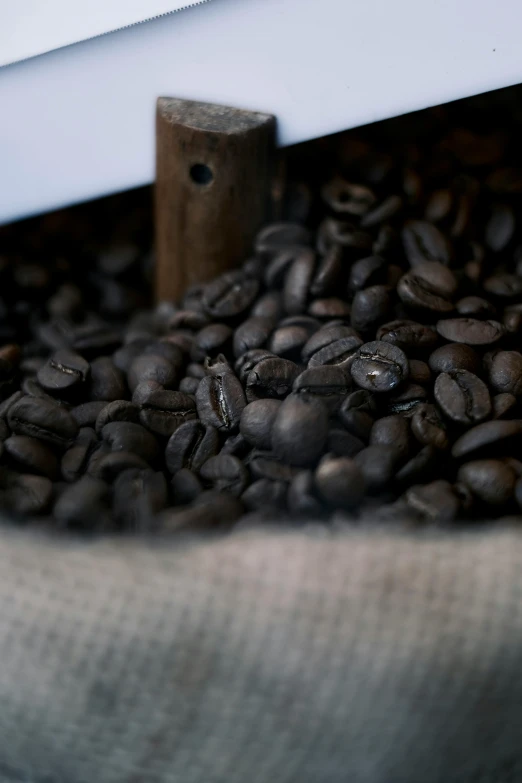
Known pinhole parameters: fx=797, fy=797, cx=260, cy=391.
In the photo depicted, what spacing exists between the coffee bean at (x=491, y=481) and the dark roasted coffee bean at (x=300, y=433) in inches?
9.1

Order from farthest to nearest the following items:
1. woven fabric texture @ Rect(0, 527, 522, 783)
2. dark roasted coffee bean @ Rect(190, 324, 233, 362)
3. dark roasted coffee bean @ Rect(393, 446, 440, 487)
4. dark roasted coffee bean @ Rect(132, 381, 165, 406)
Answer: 1. dark roasted coffee bean @ Rect(190, 324, 233, 362)
2. dark roasted coffee bean @ Rect(132, 381, 165, 406)
3. dark roasted coffee bean @ Rect(393, 446, 440, 487)
4. woven fabric texture @ Rect(0, 527, 522, 783)

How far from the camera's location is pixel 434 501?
116cm

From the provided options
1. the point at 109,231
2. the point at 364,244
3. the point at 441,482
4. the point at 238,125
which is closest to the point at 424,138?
the point at 364,244

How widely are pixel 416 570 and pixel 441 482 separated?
252 millimetres

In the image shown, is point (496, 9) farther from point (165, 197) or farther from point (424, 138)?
point (165, 197)

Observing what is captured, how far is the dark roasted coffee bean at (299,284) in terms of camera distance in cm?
161

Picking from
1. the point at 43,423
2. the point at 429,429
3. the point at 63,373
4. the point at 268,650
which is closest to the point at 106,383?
the point at 63,373

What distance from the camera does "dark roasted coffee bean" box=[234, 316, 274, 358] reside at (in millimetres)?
1529

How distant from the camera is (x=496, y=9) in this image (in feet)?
4.57

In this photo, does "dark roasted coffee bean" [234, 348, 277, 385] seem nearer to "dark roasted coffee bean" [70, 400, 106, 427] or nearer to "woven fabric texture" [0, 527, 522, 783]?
"dark roasted coffee bean" [70, 400, 106, 427]

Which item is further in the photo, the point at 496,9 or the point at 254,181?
the point at 254,181

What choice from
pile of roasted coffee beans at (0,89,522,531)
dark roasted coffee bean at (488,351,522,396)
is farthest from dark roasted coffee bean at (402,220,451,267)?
dark roasted coffee bean at (488,351,522,396)


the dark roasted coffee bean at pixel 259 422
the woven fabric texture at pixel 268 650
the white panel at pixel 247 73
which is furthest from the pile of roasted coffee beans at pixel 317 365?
the white panel at pixel 247 73

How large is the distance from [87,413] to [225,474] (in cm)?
34
